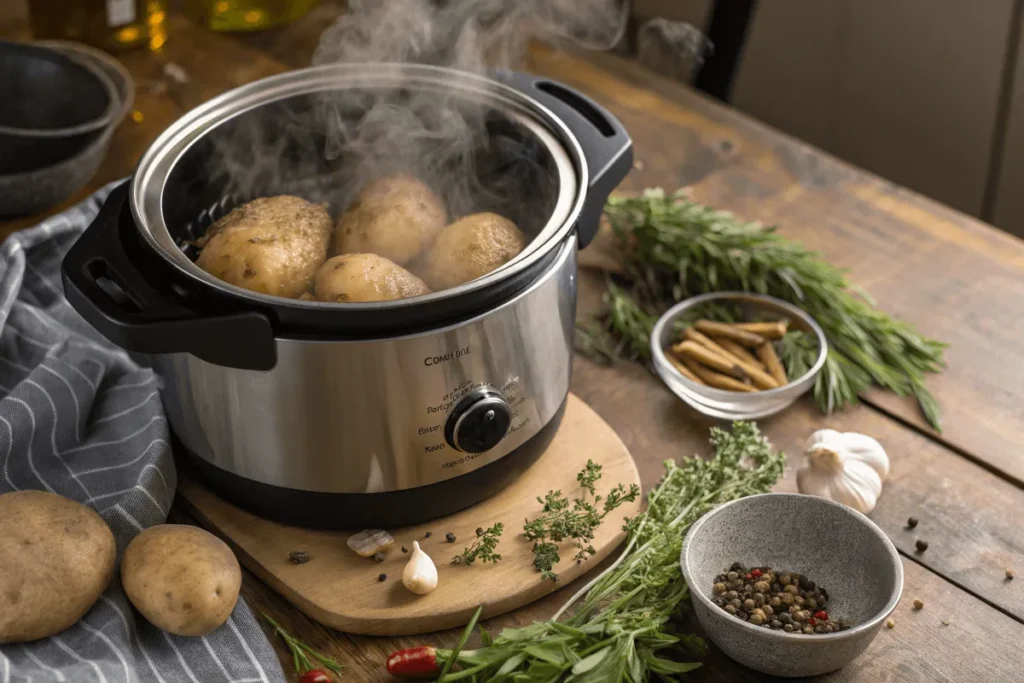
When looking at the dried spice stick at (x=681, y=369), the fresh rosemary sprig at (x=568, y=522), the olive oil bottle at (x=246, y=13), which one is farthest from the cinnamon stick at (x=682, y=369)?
the olive oil bottle at (x=246, y=13)

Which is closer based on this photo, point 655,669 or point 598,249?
point 655,669

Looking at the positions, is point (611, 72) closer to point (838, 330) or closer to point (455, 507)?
point (838, 330)

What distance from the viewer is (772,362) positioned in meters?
1.49

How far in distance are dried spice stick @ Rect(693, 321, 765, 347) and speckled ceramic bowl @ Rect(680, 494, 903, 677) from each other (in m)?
0.35

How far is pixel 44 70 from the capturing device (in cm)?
182

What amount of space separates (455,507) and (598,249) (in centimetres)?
61

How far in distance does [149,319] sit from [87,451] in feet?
1.20

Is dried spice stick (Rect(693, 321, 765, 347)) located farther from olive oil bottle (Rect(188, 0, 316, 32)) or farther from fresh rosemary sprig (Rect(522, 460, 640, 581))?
olive oil bottle (Rect(188, 0, 316, 32))

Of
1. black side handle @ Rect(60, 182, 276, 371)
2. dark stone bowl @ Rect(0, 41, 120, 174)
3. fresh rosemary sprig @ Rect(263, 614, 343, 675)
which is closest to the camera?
black side handle @ Rect(60, 182, 276, 371)

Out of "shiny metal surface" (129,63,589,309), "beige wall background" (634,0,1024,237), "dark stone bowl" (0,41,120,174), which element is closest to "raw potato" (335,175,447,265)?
"shiny metal surface" (129,63,589,309)

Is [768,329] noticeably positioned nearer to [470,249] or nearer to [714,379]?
[714,379]

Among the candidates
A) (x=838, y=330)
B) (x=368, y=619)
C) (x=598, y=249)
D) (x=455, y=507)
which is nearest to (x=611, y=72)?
(x=598, y=249)

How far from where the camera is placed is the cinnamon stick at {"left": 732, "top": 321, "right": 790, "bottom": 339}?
59.5 inches

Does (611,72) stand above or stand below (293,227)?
below
